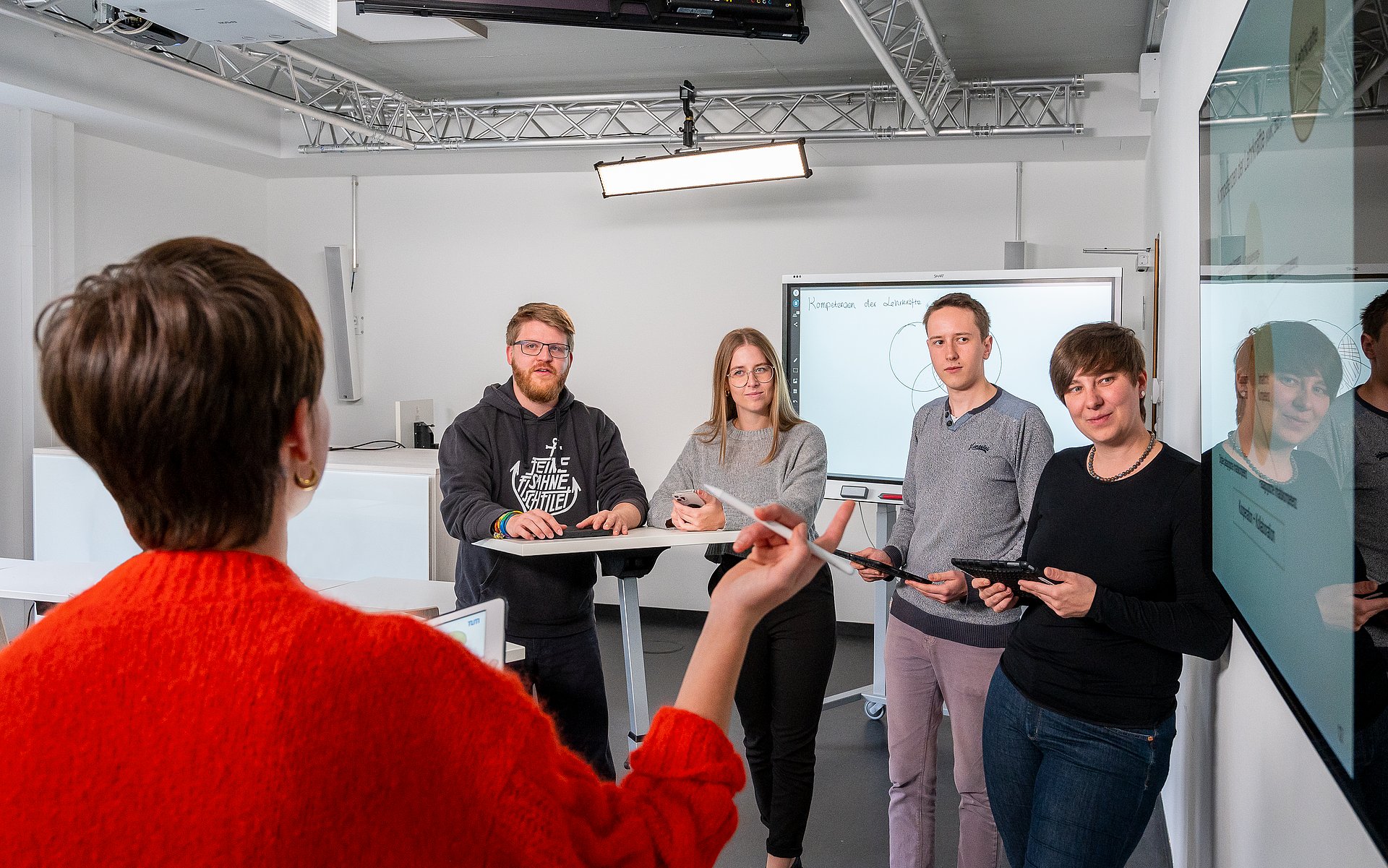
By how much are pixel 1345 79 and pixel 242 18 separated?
2.60 m

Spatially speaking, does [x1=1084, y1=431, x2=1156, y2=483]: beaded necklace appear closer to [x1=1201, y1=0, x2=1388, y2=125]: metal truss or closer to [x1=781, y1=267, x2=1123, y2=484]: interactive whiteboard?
[x1=1201, y1=0, x2=1388, y2=125]: metal truss

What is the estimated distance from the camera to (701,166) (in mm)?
4832

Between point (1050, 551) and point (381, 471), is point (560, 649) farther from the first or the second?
point (381, 471)

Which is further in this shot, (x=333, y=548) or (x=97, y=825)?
(x=333, y=548)

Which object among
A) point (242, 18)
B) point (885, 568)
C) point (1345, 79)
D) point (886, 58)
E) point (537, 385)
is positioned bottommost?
point (885, 568)

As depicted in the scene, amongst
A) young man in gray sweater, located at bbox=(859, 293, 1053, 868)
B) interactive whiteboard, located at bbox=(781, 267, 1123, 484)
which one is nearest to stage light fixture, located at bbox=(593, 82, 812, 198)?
interactive whiteboard, located at bbox=(781, 267, 1123, 484)

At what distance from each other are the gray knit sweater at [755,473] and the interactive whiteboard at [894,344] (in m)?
1.79

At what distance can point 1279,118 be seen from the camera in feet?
→ 3.83

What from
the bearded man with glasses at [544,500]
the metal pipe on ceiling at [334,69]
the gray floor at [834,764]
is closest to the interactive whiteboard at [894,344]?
the gray floor at [834,764]

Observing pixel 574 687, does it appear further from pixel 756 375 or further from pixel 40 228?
pixel 40 228

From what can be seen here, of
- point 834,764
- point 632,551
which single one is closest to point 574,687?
point 632,551

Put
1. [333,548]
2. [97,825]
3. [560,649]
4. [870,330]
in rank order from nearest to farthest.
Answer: [97,825]
[560,649]
[870,330]
[333,548]

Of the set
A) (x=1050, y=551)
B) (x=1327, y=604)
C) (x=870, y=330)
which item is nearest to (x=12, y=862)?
(x=1327, y=604)

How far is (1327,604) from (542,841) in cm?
75
